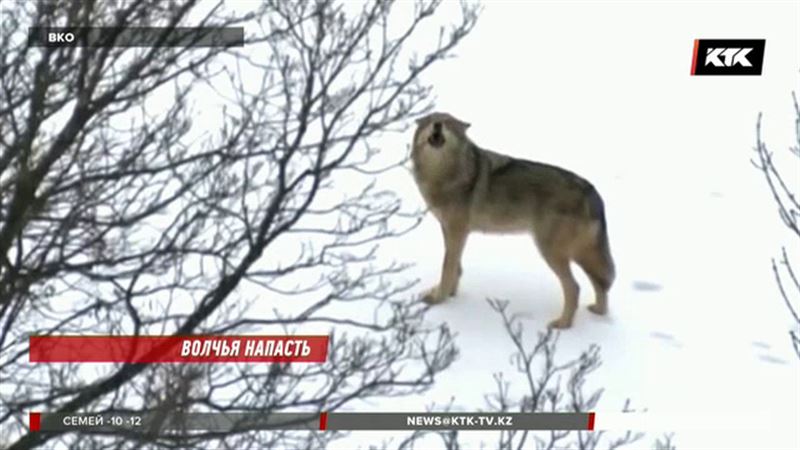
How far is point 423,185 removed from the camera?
6.74ft

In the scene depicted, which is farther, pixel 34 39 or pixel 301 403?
pixel 301 403

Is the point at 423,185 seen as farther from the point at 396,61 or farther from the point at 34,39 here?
the point at 34,39

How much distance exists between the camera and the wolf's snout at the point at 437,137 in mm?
1993

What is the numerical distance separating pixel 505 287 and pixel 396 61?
399mm

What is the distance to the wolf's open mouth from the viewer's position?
2016 mm

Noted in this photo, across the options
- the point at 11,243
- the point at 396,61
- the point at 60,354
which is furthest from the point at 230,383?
the point at 396,61

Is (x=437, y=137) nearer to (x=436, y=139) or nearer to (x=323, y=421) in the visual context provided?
(x=436, y=139)
